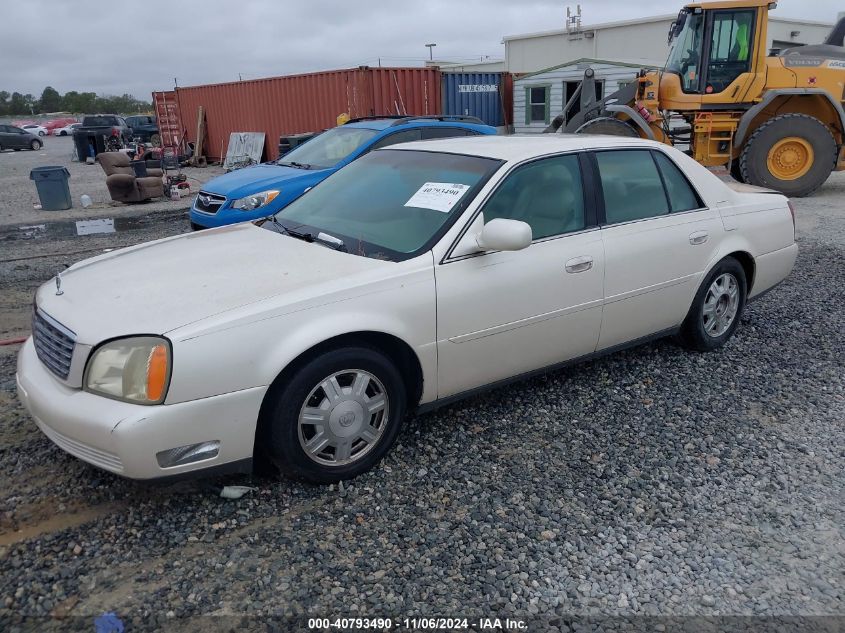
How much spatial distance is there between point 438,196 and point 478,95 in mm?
17630

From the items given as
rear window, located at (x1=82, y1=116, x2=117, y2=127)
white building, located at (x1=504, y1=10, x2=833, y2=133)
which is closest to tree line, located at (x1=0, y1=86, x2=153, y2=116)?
rear window, located at (x1=82, y1=116, x2=117, y2=127)

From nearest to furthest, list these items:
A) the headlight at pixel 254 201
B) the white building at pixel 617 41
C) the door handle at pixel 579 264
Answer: the door handle at pixel 579 264
the headlight at pixel 254 201
the white building at pixel 617 41

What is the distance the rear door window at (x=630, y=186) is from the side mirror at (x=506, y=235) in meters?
0.98

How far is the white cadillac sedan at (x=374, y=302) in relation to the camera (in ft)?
9.06

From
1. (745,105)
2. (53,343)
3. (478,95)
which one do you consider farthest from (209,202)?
(478,95)

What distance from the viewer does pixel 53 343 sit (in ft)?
9.91

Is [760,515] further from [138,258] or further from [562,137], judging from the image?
[138,258]

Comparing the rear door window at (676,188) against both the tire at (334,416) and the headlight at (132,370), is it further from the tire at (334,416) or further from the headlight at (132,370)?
the headlight at (132,370)

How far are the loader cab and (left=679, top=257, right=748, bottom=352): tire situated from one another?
8133mm

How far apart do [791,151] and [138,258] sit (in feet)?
38.3

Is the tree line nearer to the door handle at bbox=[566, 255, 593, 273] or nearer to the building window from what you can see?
the building window

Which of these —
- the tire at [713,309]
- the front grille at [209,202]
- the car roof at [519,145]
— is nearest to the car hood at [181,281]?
the car roof at [519,145]

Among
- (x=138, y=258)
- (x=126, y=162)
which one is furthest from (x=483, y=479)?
(x=126, y=162)

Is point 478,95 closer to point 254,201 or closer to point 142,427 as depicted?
point 254,201
